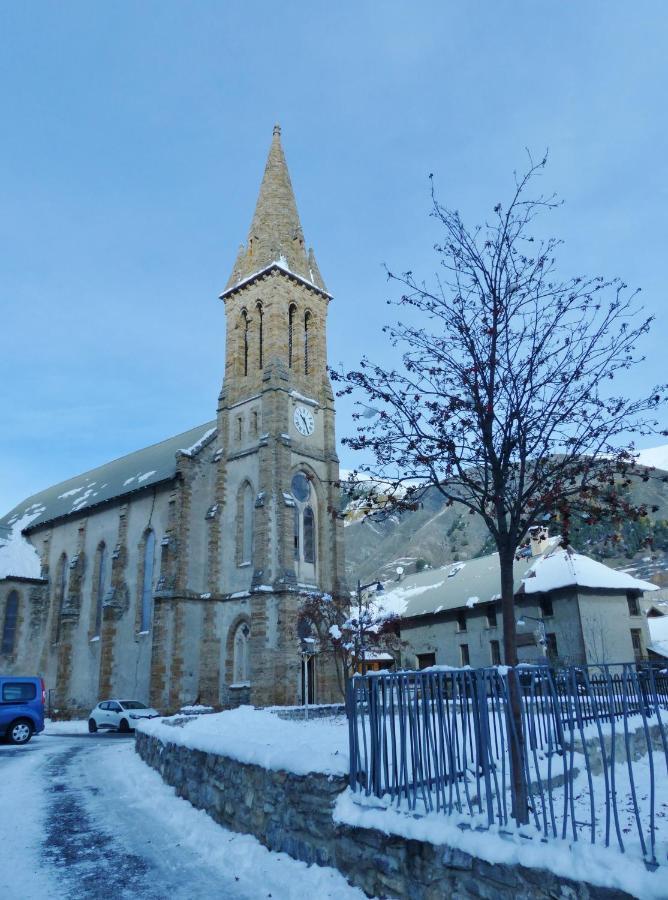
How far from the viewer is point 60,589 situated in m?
39.8

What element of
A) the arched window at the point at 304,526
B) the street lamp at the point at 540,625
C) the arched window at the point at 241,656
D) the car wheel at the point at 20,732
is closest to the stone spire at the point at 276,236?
the arched window at the point at 304,526

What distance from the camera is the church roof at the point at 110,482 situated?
35309 mm

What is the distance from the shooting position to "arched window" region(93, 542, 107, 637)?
36.1 metres

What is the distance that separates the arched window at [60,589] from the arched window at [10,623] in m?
2.29

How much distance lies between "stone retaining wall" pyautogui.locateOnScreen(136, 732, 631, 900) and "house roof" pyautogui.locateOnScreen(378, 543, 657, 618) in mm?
23859

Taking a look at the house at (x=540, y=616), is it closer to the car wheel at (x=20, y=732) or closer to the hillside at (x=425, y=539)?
the car wheel at (x=20, y=732)

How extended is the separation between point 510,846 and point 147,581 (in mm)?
31110

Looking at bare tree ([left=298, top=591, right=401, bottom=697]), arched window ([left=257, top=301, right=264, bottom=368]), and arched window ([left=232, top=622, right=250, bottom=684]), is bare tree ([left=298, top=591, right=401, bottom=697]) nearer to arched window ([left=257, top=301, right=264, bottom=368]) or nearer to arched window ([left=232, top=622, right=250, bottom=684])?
arched window ([left=232, top=622, right=250, bottom=684])

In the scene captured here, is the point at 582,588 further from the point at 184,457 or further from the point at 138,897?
the point at 138,897

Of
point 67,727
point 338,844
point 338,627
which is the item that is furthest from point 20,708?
point 338,844

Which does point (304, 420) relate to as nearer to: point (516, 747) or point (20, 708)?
point (20, 708)

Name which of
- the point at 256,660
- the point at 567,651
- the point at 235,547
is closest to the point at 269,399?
the point at 235,547

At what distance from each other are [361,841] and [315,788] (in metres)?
0.84

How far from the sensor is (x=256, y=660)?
27.6 meters
